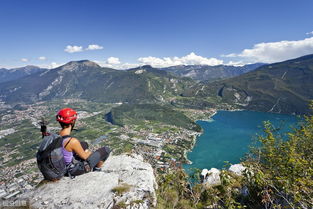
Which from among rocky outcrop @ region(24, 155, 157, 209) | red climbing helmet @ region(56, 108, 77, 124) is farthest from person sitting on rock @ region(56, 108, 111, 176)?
rocky outcrop @ region(24, 155, 157, 209)

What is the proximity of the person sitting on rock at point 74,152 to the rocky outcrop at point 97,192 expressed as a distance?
368mm

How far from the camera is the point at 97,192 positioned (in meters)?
6.12

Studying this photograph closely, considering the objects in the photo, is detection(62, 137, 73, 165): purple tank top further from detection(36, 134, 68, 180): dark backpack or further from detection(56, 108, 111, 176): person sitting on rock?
detection(36, 134, 68, 180): dark backpack

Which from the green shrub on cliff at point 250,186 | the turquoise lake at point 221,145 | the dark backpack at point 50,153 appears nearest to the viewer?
the dark backpack at point 50,153

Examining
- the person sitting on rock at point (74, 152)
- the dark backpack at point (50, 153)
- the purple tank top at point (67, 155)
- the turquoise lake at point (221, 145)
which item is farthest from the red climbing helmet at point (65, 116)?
the turquoise lake at point (221, 145)

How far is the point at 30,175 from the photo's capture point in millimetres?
92938

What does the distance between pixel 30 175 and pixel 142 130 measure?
324ft

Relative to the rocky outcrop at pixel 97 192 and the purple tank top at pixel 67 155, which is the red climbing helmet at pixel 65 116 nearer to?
the purple tank top at pixel 67 155

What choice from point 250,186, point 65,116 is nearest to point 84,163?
point 65,116

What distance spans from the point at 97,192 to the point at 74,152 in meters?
1.68

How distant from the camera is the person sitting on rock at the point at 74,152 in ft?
19.4

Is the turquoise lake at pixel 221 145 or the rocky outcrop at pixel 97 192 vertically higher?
the rocky outcrop at pixel 97 192

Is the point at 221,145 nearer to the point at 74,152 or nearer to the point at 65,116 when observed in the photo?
the point at 74,152

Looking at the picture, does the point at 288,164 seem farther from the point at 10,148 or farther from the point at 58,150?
the point at 10,148
